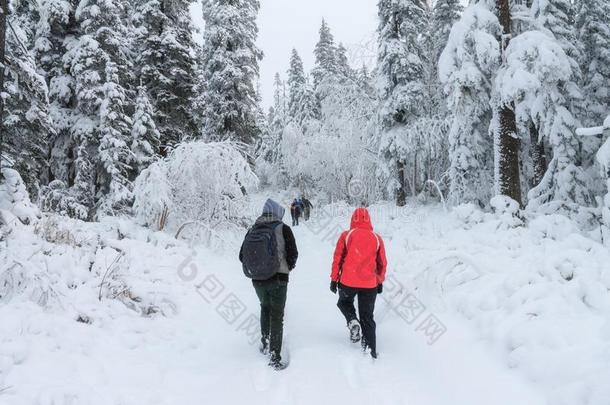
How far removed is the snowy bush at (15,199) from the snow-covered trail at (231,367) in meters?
2.57

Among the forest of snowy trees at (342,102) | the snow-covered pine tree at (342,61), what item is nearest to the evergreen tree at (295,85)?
the snow-covered pine tree at (342,61)

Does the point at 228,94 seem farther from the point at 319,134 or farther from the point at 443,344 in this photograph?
the point at 443,344

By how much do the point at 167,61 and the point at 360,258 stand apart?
16558mm

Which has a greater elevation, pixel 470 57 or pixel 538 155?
pixel 470 57

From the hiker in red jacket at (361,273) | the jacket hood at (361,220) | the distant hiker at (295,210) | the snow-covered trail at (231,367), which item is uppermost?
the jacket hood at (361,220)

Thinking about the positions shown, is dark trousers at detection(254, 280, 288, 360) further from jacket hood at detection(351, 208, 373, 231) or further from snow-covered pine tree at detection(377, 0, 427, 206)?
snow-covered pine tree at detection(377, 0, 427, 206)

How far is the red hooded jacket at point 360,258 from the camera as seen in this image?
17.1 ft

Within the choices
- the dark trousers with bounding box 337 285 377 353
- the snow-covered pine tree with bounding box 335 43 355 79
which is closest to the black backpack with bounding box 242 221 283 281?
the dark trousers with bounding box 337 285 377 353

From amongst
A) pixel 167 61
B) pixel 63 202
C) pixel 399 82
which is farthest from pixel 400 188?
pixel 63 202

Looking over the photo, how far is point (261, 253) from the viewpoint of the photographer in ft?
16.4

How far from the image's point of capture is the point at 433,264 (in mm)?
7094

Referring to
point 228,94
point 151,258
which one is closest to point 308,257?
point 151,258

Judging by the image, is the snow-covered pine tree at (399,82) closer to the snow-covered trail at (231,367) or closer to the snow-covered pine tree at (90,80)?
the snow-covered pine tree at (90,80)

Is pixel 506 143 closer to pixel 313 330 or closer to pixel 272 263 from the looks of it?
pixel 313 330
